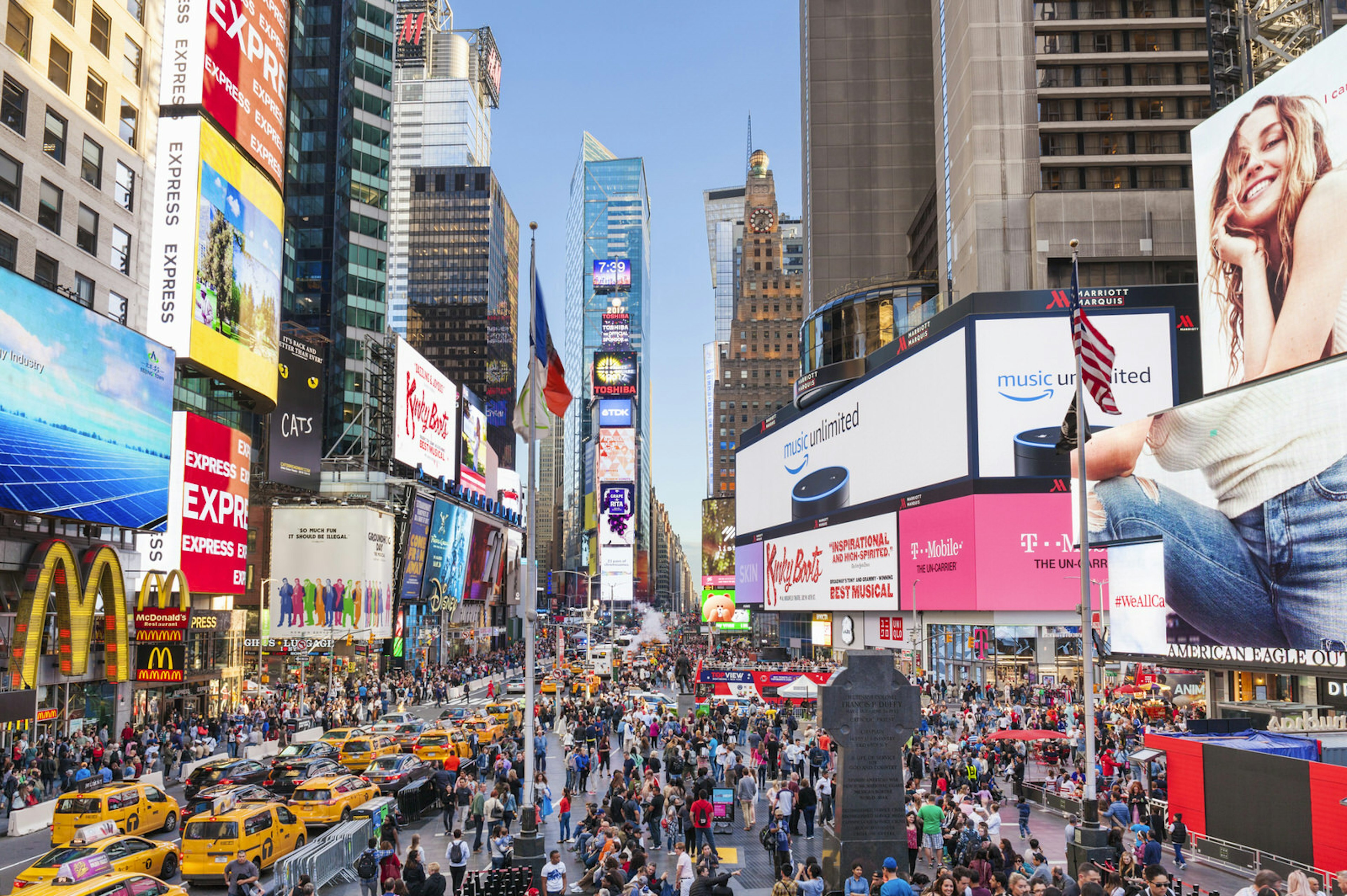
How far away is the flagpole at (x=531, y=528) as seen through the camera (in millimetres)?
20438

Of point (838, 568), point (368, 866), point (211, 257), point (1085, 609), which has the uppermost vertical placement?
point (211, 257)

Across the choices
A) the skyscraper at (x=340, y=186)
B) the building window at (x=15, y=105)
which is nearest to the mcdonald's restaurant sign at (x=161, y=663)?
the building window at (x=15, y=105)

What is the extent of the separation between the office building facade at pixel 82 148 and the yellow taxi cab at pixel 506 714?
841 inches

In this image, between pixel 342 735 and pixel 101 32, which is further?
pixel 101 32

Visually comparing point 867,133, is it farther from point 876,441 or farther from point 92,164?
point 92,164

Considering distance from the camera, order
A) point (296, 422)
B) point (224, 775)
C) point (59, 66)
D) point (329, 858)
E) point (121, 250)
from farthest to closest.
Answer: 1. point (296, 422)
2. point (121, 250)
3. point (59, 66)
4. point (224, 775)
5. point (329, 858)

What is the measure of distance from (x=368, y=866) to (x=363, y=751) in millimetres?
15539

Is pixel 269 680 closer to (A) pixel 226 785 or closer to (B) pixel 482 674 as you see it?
(B) pixel 482 674

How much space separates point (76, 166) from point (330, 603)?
35584 millimetres

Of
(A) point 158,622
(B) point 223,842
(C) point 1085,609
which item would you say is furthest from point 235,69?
(C) point 1085,609

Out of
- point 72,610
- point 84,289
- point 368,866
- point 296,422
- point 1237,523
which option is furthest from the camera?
point 296,422

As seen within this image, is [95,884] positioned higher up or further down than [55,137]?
further down

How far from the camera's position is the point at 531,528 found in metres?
21.5

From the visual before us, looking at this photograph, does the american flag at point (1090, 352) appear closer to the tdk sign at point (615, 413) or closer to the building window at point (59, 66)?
the building window at point (59, 66)
